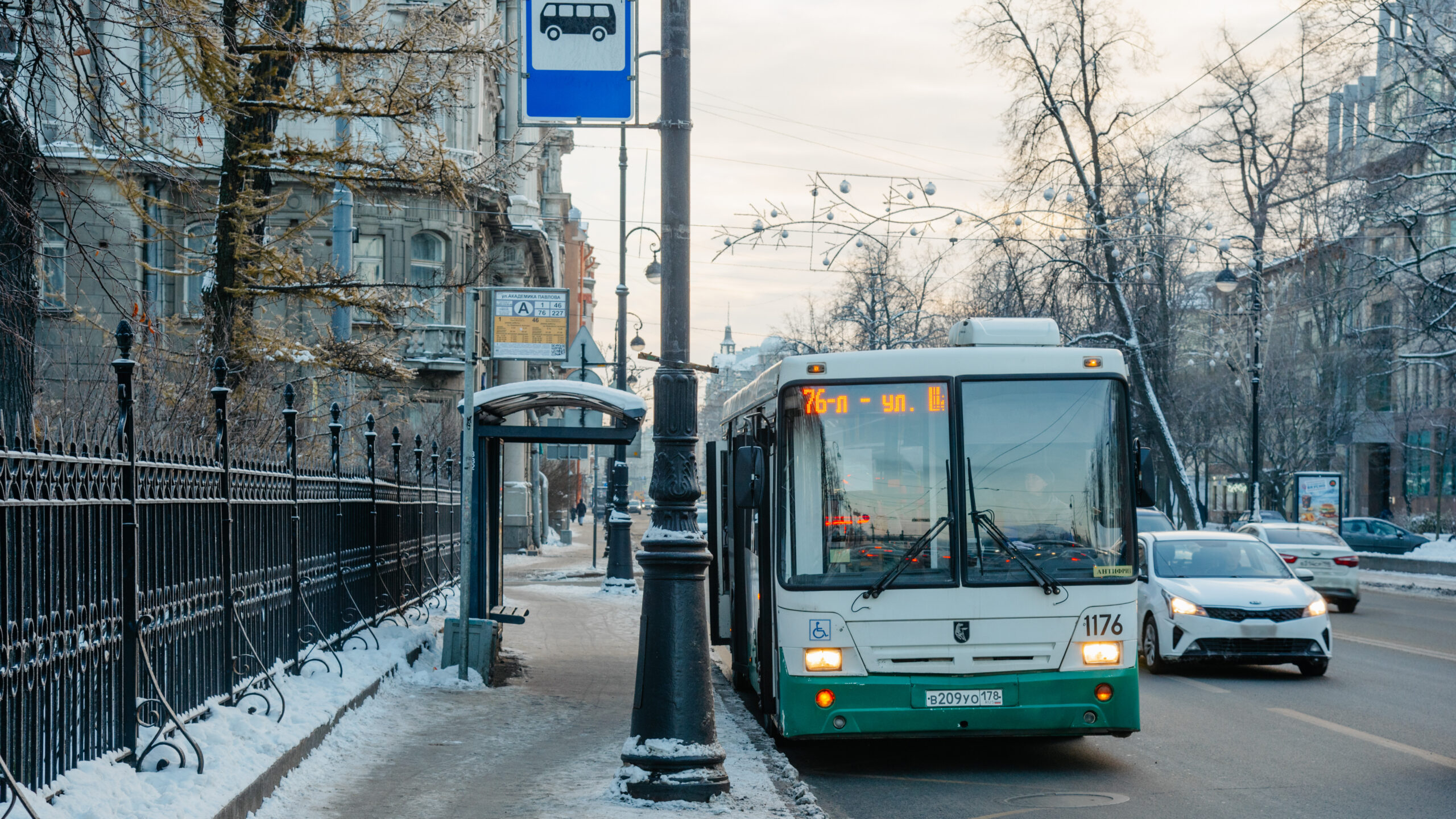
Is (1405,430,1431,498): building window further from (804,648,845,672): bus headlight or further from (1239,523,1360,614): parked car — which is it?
(804,648,845,672): bus headlight

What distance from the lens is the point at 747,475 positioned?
873 cm

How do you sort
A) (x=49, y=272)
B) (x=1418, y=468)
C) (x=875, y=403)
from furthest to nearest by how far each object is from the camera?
(x=1418, y=468) → (x=49, y=272) → (x=875, y=403)

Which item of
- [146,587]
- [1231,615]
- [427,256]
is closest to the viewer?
[146,587]

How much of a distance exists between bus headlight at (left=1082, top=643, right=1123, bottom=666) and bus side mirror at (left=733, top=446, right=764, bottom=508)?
236 centimetres

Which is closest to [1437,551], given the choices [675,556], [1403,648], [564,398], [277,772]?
[1403,648]

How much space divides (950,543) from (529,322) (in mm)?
5202

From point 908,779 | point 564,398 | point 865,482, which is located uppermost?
point 564,398

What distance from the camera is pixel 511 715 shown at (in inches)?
434

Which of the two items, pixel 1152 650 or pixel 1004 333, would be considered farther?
pixel 1152 650

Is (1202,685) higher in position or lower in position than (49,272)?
lower

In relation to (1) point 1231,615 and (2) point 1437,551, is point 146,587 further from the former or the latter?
(2) point 1437,551

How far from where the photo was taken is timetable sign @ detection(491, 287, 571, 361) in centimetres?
1299

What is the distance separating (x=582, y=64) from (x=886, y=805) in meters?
4.71

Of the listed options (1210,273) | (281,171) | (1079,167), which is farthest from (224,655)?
(1210,273)
